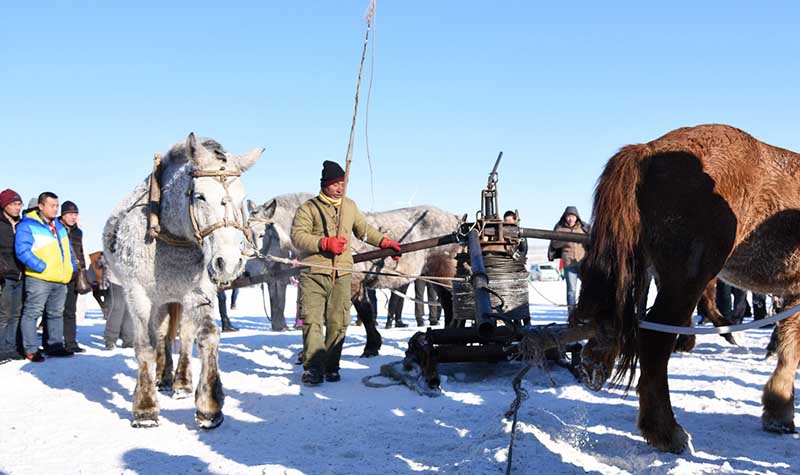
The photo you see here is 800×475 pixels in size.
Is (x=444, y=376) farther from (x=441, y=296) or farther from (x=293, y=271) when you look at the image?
(x=441, y=296)

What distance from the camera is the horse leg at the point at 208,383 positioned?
4.57 m

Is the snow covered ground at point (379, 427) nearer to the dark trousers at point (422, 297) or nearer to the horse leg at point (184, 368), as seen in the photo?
the horse leg at point (184, 368)

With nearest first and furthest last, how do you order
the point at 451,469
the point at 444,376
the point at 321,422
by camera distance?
1. the point at 451,469
2. the point at 321,422
3. the point at 444,376

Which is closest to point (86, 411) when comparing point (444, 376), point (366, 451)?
point (366, 451)

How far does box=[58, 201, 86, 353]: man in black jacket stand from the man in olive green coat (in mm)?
4428

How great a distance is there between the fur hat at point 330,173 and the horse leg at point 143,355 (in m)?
2.33

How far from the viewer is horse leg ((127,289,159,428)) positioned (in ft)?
15.8

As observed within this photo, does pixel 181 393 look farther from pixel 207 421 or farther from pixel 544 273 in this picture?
pixel 544 273

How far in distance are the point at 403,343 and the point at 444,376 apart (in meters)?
3.31

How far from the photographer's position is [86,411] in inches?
208

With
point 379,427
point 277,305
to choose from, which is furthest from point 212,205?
point 277,305

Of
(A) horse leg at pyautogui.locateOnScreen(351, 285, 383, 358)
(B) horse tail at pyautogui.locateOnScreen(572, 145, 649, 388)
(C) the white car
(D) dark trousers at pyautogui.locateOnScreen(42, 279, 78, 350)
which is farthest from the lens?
(C) the white car

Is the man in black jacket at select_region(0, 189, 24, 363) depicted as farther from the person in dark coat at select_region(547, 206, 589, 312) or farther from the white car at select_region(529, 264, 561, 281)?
the white car at select_region(529, 264, 561, 281)

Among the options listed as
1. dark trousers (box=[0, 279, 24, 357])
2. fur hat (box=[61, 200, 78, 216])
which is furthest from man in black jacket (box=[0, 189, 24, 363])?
fur hat (box=[61, 200, 78, 216])
